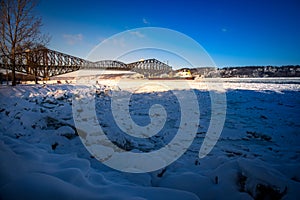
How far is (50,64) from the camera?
35000mm

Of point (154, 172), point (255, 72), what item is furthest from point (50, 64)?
point (255, 72)

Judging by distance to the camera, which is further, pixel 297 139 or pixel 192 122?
pixel 192 122

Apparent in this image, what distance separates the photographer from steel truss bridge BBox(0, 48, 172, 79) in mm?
18803

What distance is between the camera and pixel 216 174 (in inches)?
107

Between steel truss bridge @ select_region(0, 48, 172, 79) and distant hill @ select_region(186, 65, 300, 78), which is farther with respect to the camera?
distant hill @ select_region(186, 65, 300, 78)

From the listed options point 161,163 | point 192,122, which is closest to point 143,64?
point 192,122

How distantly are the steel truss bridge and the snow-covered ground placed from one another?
598 inches

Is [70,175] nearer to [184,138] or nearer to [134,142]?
[134,142]

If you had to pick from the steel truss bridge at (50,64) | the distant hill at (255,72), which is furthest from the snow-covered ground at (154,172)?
the distant hill at (255,72)

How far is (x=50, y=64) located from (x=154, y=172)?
4048 centimetres

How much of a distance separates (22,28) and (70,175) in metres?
17.2

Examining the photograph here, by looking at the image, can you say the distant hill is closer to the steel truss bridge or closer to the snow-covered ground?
the steel truss bridge

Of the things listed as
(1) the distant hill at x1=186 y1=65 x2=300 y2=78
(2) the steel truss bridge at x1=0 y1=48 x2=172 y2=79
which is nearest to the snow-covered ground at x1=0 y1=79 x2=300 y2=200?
(2) the steel truss bridge at x1=0 y1=48 x2=172 y2=79

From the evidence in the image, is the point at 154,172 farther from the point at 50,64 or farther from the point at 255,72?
the point at 255,72
